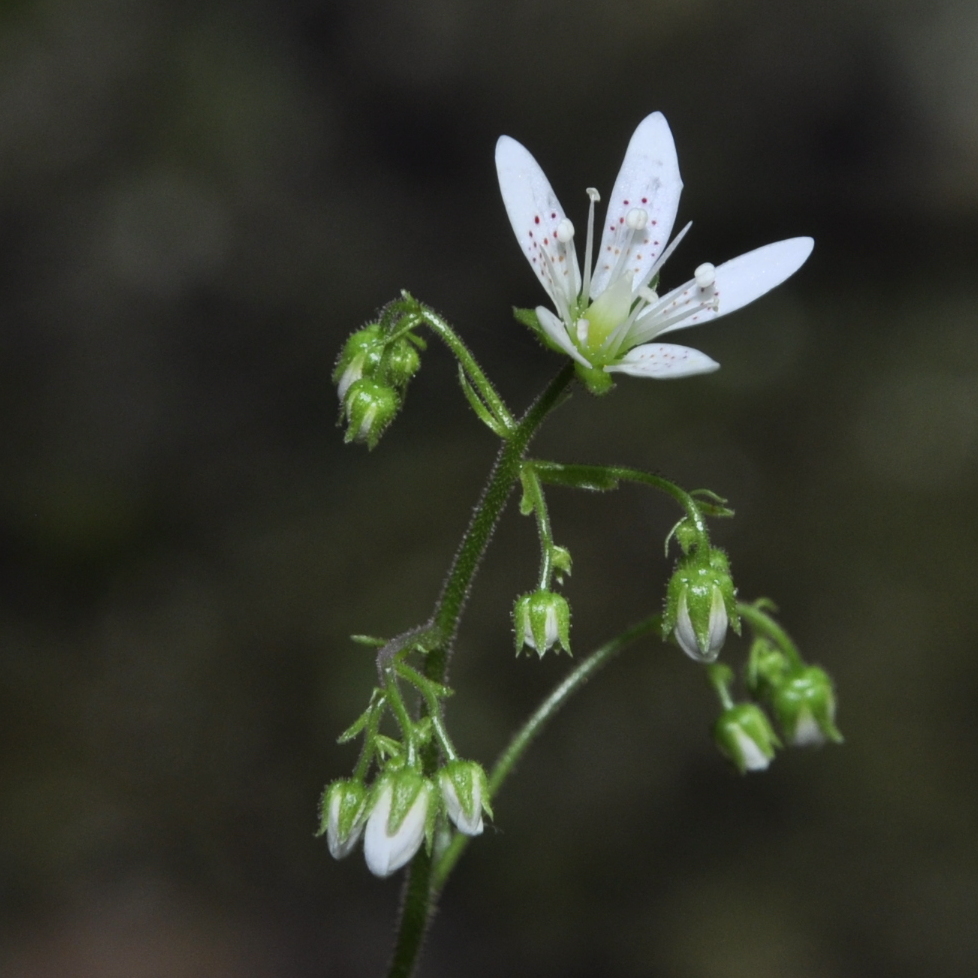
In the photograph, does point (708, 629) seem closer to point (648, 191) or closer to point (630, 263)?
point (630, 263)

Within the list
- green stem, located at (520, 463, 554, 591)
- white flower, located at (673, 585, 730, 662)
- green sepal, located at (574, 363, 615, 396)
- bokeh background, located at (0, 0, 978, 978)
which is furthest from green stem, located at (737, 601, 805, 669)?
bokeh background, located at (0, 0, 978, 978)

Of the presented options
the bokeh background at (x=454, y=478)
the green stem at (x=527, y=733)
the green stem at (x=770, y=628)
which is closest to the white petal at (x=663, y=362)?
the green stem at (x=527, y=733)

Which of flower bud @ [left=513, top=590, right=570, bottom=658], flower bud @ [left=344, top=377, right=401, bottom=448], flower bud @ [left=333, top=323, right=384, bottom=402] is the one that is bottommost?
flower bud @ [left=513, top=590, right=570, bottom=658]

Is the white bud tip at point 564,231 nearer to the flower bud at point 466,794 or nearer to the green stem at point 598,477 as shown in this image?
the green stem at point 598,477

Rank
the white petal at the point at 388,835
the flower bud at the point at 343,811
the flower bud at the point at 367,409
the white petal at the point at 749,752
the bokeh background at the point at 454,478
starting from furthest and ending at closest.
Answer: the bokeh background at the point at 454,478
the white petal at the point at 749,752
the flower bud at the point at 367,409
the flower bud at the point at 343,811
the white petal at the point at 388,835

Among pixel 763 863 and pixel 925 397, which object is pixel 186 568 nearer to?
pixel 763 863

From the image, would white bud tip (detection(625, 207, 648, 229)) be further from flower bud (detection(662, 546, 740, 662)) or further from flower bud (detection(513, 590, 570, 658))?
flower bud (detection(513, 590, 570, 658))

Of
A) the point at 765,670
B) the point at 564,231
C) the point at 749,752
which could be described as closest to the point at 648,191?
the point at 564,231
